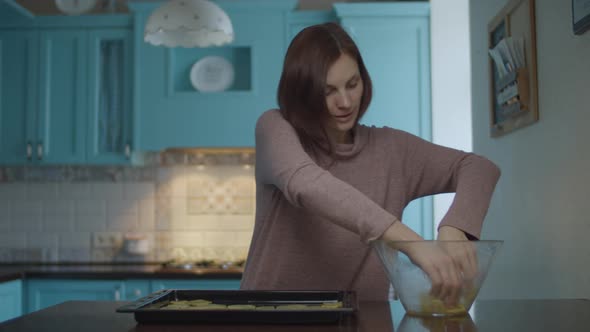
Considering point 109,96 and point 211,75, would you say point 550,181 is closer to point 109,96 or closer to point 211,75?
point 211,75

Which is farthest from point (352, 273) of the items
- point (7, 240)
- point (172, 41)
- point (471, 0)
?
point (7, 240)

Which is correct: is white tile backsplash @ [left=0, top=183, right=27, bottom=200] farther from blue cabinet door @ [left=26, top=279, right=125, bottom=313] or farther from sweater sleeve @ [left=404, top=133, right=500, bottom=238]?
sweater sleeve @ [left=404, top=133, right=500, bottom=238]

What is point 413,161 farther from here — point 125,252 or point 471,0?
point 125,252

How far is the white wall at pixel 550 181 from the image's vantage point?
4.24 ft

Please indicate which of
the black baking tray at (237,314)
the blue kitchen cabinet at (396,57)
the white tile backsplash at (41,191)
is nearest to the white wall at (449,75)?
the blue kitchen cabinet at (396,57)

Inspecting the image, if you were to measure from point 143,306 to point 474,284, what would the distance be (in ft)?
1.68

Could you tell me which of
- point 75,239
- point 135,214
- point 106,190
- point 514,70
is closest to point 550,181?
point 514,70

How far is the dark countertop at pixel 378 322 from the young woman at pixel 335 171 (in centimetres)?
19

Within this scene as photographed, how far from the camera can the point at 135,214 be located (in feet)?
12.3

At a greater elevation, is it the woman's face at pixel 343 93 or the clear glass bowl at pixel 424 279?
the woman's face at pixel 343 93

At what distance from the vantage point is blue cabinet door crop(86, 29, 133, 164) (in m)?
3.48

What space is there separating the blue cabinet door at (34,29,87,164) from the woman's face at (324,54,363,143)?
2.41m

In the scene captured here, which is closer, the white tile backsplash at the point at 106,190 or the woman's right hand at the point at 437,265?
the woman's right hand at the point at 437,265

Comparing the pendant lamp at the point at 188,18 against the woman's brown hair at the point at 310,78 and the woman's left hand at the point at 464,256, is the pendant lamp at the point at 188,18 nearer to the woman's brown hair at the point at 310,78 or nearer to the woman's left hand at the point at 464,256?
the woman's brown hair at the point at 310,78
